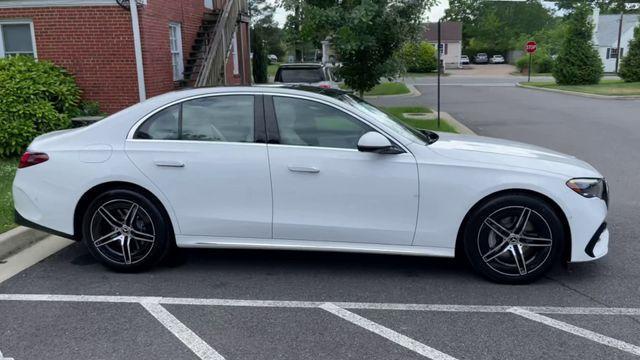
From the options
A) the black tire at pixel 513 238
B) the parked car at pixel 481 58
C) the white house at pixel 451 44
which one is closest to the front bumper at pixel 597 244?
the black tire at pixel 513 238

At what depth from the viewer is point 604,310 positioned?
4.05m

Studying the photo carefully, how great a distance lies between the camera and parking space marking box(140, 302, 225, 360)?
11.4 ft

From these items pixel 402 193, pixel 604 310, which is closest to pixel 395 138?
pixel 402 193

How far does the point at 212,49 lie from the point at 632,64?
27.9m

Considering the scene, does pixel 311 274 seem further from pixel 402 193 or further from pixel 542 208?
pixel 542 208

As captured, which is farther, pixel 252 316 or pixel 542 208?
pixel 542 208

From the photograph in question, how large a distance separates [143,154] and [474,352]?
2.98 m

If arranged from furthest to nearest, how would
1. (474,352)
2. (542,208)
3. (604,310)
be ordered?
(542,208) → (604,310) → (474,352)

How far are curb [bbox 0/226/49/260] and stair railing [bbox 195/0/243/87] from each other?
8.16m

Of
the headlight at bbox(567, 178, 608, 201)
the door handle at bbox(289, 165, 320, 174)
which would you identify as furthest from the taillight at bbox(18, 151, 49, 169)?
the headlight at bbox(567, 178, 608, 201)

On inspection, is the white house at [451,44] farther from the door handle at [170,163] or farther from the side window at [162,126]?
the door handle at [170,163]

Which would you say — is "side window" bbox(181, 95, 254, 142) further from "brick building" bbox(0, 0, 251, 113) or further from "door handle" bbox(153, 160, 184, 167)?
"brick building" bbox(0, 0, 251, 113)

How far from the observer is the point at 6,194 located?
6922 mm

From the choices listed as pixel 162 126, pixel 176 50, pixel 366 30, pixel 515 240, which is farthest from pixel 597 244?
pixel 176 50
